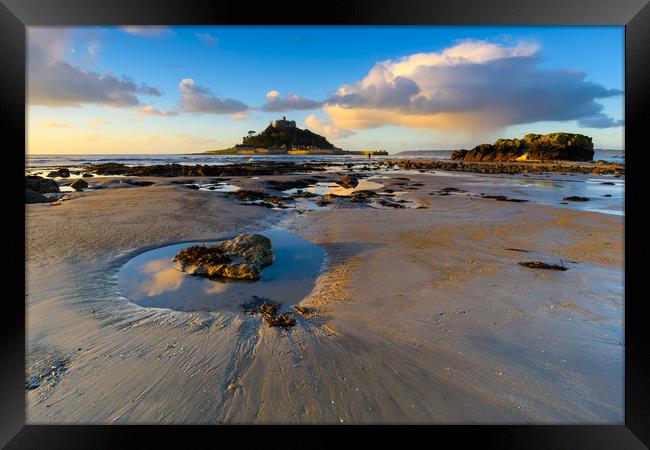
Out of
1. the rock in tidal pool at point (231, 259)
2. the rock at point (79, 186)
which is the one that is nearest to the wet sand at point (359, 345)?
the rock in tidal pool at point (231, 259)

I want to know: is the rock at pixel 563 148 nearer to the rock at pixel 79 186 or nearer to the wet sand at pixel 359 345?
the wet sand at pixel 359 345

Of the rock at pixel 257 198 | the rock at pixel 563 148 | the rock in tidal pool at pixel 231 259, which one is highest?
the rock at pixel 563 148

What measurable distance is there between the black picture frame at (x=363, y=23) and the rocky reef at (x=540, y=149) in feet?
280

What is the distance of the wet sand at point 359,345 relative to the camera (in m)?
2.79

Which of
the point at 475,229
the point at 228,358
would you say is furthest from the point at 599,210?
the point at 228,358

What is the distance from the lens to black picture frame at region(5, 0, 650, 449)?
7.06 feet

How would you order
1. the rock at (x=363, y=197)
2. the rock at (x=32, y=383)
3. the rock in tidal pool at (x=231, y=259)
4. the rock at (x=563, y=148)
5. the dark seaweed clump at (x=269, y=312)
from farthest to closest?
the rock at (x=563, y=148) → the rock at (x=363, y=197) → the rock in tidal pool at (x=231, y=259) → the dark seaweed clump at (x=269, y=312) → the rock at (x=32, y=383)

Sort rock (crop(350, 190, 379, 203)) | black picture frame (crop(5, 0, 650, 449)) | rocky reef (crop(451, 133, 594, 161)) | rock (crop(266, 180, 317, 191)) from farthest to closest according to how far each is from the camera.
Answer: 1. rocky reef (crop(451, 133, 594, 161))
2. rock (crop(266, 180, 317, 191))
3. rock (crop(350, 190, 379, 203))
4. black picture frame (crop(5, 0, 650, 449))

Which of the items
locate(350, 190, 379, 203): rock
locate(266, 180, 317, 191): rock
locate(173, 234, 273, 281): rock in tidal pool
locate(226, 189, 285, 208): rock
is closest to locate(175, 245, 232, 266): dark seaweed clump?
locate(173, 234, 273, 281): rock in tidal pool

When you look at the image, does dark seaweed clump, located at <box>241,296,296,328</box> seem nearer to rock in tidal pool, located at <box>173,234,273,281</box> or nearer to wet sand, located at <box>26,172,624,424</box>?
wet sand, located at <box>26,172,624,424</box>

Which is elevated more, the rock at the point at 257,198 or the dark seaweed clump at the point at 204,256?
the rock at the point at 257,198

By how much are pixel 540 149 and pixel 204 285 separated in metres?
87.7

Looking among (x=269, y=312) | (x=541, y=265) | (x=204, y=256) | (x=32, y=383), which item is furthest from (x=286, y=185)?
(x=32, y=383)

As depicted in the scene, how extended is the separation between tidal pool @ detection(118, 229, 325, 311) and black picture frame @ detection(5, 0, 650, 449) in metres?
2.63
